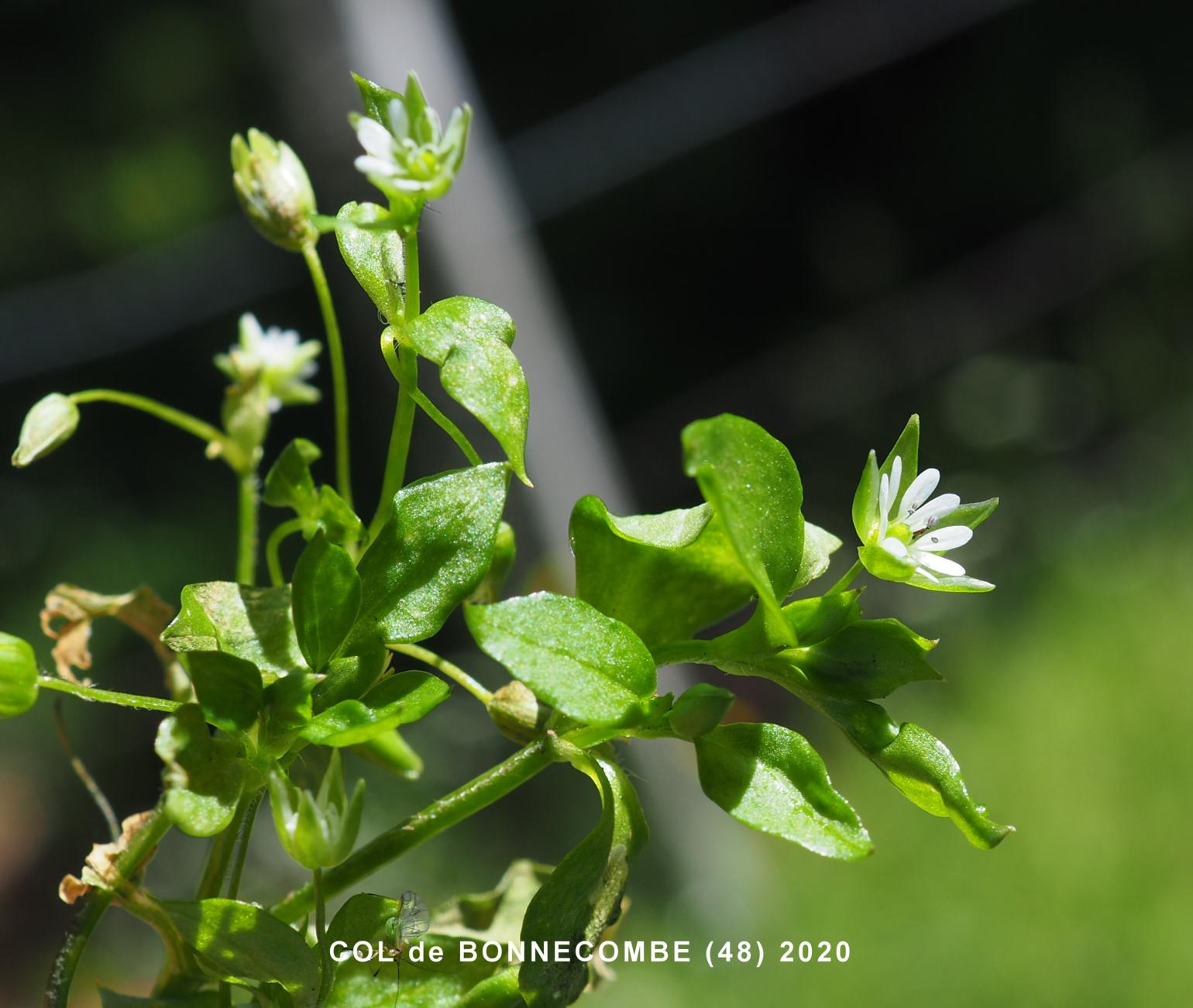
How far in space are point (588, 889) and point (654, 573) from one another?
71 mm

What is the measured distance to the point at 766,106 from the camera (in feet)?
6.79

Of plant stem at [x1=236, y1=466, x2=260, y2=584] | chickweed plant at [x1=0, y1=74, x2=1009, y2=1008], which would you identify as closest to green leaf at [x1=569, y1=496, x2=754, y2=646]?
chickweed plant at [x1=0, y1=74, x2=1009, y2=1008]

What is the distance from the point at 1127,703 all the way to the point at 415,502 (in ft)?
5.63

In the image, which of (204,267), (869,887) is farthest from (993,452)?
(204,267)

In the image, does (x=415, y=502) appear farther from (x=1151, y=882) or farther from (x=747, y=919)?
(x=747, y=919)

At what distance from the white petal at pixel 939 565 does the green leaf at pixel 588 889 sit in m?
0.08

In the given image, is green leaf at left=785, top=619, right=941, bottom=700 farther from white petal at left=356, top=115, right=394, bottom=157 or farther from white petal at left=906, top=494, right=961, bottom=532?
white petal at left=356, top=115, right=394, bottom=157

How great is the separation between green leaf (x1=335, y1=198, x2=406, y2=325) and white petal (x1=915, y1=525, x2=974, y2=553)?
0.44ft

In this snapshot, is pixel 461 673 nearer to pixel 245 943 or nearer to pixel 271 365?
pixel 245 943

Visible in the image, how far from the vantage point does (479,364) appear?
241mm

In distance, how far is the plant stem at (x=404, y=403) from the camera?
0.84ft

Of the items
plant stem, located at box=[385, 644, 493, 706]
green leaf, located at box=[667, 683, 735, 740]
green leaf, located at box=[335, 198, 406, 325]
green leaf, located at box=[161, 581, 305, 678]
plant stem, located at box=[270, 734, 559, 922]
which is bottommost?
plant stem, located at box=[270, 734, 559, 922]

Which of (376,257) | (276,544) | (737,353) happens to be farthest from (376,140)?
(737,353)

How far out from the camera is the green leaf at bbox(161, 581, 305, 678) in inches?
9.9
